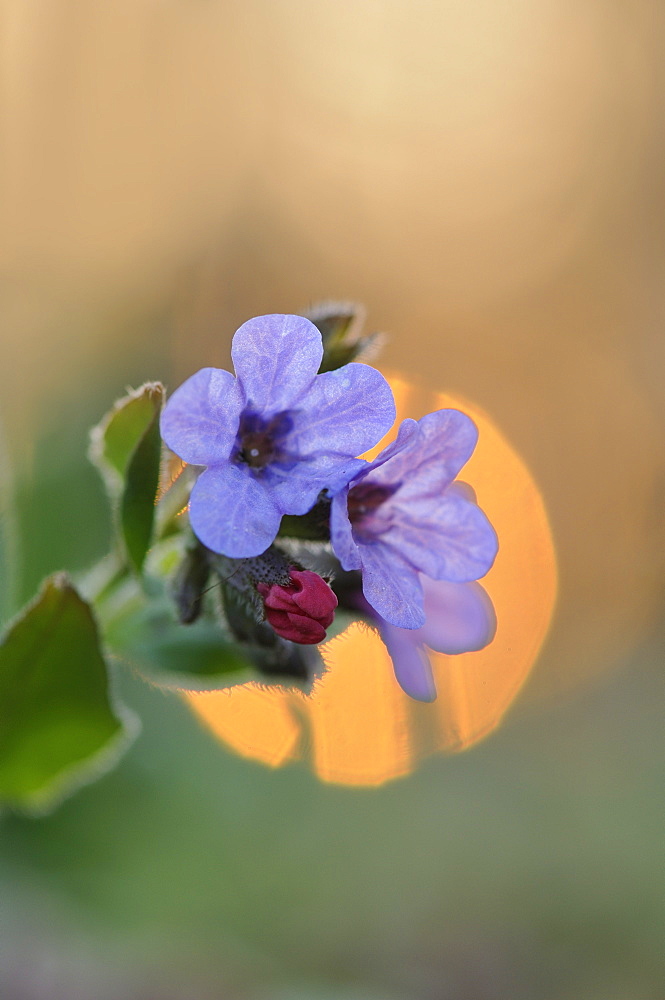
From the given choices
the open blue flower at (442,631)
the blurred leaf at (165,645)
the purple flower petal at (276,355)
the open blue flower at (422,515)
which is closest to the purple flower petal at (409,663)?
the open blue flower at (442,631)

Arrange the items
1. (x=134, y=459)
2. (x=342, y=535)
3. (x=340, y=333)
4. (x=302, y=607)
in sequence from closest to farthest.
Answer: (x=342, y=535), (x=302, y=607), (x=134, y=459), (x=340, y=333)

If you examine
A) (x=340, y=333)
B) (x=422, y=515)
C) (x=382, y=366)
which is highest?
(x=340, y=333)

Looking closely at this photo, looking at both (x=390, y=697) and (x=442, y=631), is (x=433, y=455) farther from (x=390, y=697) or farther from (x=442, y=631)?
(x=390, y=697)

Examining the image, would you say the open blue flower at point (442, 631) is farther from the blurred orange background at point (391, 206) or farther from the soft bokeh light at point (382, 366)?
the blurred orange background at point (391, 206)

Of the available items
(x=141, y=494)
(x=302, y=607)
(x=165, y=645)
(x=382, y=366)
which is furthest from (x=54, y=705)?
(x=382, y=366)

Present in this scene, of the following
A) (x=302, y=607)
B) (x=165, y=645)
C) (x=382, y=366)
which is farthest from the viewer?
(x=382, y=366)

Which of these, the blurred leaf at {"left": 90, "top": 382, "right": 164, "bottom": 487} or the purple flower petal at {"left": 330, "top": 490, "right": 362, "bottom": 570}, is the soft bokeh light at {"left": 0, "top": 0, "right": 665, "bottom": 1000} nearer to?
the purple flower petal at {"left": 330, "top": 490, "right": 362, "bottom": 570}
